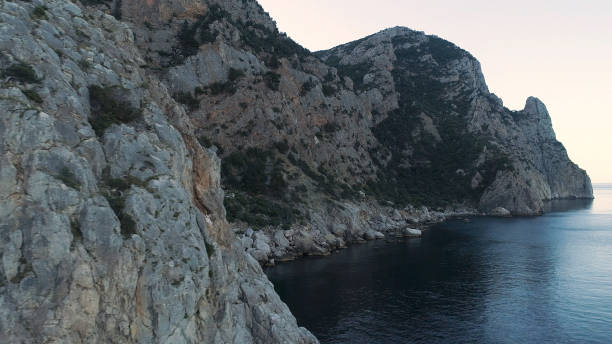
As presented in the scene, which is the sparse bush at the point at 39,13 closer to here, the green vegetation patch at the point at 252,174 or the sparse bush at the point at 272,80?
the green vegetation patch at the point at 252,174

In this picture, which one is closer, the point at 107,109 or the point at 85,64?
the point at 107,109

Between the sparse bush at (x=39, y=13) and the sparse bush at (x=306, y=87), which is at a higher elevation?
the sparse bush at (x=306, y=87)

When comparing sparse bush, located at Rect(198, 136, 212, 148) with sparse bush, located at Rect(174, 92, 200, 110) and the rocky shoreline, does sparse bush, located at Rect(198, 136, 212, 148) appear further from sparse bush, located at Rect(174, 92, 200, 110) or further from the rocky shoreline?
the rocky shoreline

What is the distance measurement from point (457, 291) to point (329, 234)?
3732 centimetres

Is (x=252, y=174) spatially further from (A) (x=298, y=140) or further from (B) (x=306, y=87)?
(B) (x=306, y=87)

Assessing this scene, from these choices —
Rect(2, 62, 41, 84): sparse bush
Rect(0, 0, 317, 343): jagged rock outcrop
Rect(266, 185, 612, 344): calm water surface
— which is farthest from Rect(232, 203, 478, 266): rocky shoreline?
Rect(2, 62, 41, 84): sparse bush

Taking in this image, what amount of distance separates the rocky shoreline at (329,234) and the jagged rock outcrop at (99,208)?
2275 centimetres

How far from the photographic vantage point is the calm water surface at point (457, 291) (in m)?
42.8

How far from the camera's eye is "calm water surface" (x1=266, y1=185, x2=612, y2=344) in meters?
42.8

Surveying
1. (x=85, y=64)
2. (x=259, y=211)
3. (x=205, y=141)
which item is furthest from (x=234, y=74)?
(x=85, y=64)

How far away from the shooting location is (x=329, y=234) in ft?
296

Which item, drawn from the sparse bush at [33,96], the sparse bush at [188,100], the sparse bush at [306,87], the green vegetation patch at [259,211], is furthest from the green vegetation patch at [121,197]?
the sparse bush at [306,87]

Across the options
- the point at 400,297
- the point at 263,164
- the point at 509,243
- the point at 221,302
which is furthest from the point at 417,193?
the point at 221,302

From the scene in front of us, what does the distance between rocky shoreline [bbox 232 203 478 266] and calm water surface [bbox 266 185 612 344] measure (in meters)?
4.24
